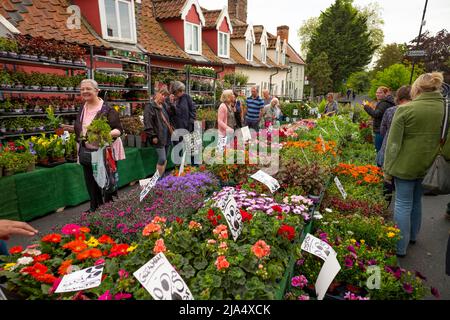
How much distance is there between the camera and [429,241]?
13.1 ft

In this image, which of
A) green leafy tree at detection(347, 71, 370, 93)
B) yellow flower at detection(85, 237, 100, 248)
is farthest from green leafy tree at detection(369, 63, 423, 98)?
green leafy tree at detection(347, 71, 370, 93)

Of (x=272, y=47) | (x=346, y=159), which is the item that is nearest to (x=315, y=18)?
(x=272, y=47)

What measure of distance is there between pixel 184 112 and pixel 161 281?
17.1 ft

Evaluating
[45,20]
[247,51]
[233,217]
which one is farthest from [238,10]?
[233,217]

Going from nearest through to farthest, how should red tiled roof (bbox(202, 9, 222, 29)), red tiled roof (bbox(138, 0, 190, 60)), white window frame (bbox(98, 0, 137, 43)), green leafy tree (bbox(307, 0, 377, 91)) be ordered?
white window frame (bbox(98, 0, 137, 43)) → red tiled roof (bbox(138, 0, 190, 60)) → red tiled roof (bbox(202, 9, 222, 29)) → green leafy tree (bbox(307, 0, 377, 91))

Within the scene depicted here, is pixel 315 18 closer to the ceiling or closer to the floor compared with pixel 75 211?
closer to the ceiling

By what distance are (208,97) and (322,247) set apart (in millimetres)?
10486

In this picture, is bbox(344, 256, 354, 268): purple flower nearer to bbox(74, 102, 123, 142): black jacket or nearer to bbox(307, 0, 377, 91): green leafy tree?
bbox(74, 102, 123, 142): black jacket

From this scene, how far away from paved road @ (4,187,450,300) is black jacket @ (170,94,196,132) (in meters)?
2.61

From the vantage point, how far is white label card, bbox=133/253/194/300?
141 cm

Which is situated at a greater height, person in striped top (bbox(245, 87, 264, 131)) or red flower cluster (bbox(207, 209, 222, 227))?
person in striped top (bbox(245, 87, 264, 131))

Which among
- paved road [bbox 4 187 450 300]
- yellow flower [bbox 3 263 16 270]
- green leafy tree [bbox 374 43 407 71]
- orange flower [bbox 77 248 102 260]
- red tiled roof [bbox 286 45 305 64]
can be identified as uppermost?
green leafy tree [bbox 374 43 407 71]

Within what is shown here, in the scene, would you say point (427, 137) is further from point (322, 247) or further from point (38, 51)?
point (38, 51)

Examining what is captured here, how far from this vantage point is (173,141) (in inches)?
264
